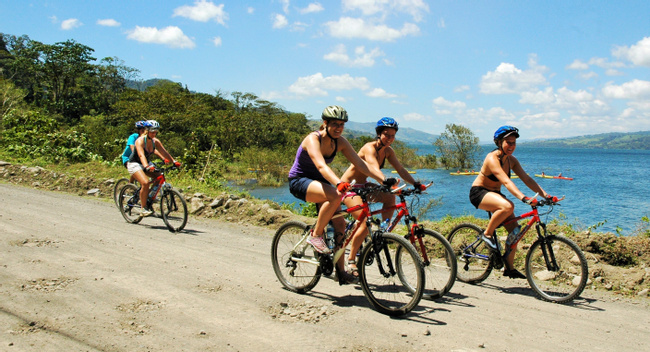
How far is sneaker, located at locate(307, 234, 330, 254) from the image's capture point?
15.9 ft

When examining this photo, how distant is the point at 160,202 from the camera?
9227mm

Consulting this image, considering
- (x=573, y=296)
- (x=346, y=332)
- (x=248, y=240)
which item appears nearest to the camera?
(x=346, y=332)

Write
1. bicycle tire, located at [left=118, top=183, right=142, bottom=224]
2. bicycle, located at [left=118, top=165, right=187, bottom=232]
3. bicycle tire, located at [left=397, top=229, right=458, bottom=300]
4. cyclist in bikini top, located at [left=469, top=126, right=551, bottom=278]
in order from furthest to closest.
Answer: bicycle tire, located at [left=118, top=183, right=142, bottom=224] < bicycle, located at [left=118, top=165, right=187, bottom=232] < cyclist in bikini top, located at [left=469, top=126, right=551, bottom=278] < bicycle tire, located at [left=397, top=229, right=458, bottom=300]

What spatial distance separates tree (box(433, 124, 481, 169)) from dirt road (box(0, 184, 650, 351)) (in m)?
62.4

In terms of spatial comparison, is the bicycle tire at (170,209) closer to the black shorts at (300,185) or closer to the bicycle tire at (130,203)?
the bicycle tire at (130,203)

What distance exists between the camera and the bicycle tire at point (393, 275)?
432 cm

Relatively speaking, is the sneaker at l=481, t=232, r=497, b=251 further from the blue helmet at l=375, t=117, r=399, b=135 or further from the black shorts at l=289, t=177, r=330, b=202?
the black shorts at l=289, t=177, r=330, b=202

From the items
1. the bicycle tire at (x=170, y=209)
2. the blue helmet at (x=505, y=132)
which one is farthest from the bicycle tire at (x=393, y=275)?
the bicycle tire at (x=170, y=209)

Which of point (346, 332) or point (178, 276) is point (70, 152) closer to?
point (178, 276)

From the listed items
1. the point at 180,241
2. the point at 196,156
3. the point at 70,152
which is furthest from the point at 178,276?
the point at 70,152

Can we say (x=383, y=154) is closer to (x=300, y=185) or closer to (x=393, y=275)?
(x=300, y=185)

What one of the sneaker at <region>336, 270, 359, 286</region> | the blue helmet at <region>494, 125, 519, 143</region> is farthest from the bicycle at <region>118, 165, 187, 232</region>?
the blue helmet at <region>494, 125, 519, 143</region>

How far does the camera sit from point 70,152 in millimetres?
18375

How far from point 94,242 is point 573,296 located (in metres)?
6.97
